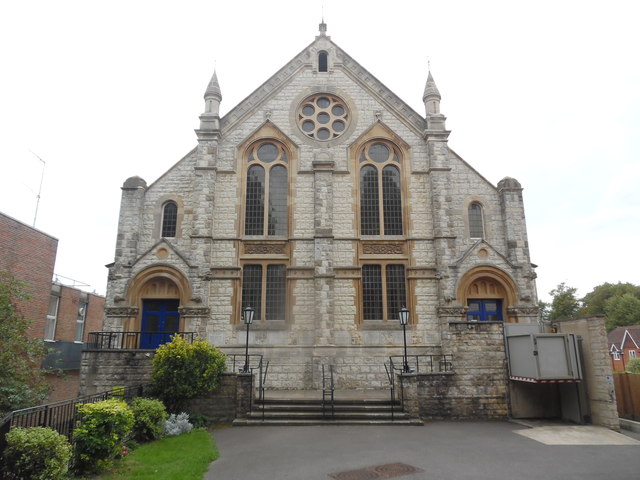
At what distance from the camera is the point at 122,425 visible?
841cm

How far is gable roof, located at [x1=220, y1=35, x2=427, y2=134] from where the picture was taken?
20.3 metres

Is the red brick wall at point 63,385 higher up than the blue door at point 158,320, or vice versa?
the blue door at point 158,320

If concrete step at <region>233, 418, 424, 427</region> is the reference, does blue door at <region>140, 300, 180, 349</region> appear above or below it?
above

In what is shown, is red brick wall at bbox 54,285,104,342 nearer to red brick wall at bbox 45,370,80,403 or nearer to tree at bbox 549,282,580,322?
red brick wall at bbox 45,370,80,403

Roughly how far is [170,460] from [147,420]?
2073 millimetres

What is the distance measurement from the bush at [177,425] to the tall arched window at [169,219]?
29.3 feet

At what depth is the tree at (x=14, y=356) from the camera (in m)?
12.8

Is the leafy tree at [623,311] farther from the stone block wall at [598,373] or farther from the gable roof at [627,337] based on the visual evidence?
the stone block wall at [598,373]

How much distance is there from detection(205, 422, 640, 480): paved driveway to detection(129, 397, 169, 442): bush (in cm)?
149

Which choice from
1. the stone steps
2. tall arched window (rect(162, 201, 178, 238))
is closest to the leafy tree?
the stone steps

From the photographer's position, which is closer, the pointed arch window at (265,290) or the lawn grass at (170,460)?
the lawn grass at (170,460)

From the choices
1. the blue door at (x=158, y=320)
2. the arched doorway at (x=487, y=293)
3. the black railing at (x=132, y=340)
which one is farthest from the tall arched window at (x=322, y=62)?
the black railing at (x=132, y=340)

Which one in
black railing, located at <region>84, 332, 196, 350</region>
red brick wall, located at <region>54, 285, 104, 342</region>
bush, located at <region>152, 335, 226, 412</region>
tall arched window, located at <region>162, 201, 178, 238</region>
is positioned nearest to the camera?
bush, located at <region>152, 335, 226, 412</region>

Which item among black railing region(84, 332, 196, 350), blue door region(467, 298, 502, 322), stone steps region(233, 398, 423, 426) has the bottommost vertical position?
stone steps region(233, 398, 423, 426)
